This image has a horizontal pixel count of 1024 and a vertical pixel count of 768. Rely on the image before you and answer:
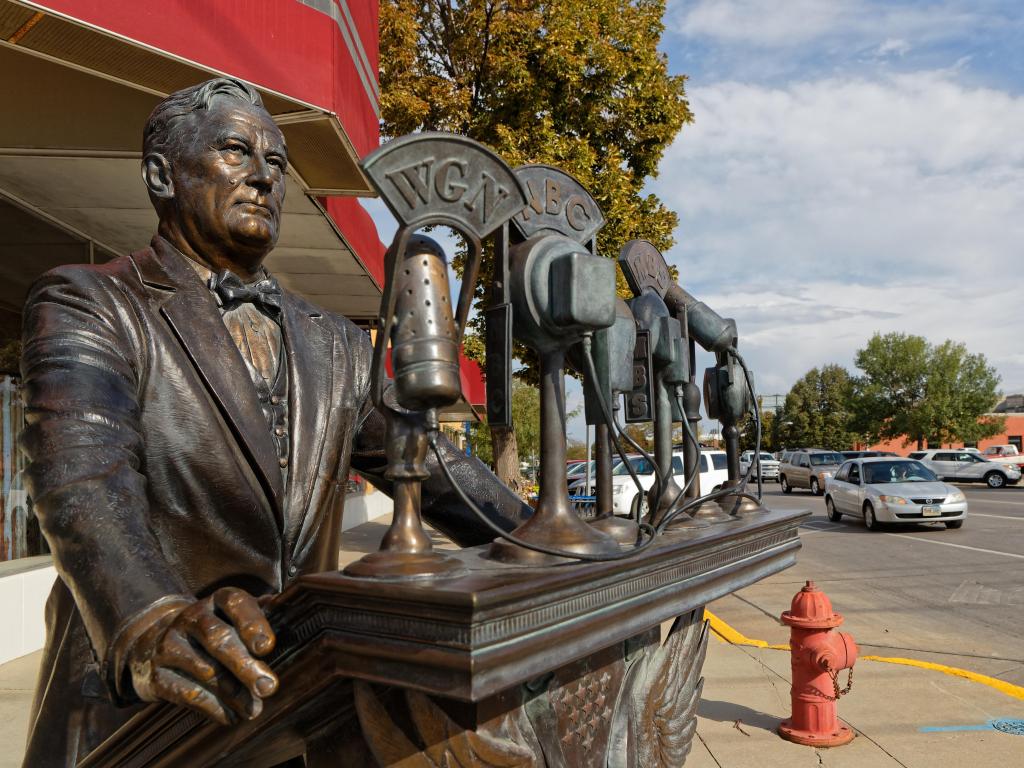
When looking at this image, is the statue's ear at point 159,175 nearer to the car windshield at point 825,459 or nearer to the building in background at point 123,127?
the building in background at point 123,127

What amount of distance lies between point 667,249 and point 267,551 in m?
11.1

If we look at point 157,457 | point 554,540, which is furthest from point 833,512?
point 157,457

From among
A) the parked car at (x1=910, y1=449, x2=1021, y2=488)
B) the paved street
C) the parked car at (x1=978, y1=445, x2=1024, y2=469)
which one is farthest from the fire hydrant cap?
the parked car at (x1=978, y1=445, x2=1024, y2=469)

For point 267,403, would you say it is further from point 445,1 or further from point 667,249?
point 445,1

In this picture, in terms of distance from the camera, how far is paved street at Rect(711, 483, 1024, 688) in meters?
6.61

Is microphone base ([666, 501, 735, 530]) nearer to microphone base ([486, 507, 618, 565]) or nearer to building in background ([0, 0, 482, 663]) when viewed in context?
microphone base ([486, 507, 618, 565])

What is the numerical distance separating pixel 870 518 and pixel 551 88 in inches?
388

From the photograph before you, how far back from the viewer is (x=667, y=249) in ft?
39.3

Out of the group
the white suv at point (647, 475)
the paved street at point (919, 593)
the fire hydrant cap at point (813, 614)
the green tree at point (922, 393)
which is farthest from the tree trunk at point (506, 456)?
the green tree at point (922, 393)

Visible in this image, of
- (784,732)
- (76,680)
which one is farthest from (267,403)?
(784,732)

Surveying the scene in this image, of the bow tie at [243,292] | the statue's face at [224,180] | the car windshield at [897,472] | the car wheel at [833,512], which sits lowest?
the car wheel at [833,512]

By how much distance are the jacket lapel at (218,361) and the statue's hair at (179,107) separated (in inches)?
9.8

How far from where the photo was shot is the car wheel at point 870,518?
50.0ft

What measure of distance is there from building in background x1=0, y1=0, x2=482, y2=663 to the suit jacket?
2059mm
